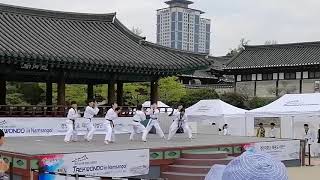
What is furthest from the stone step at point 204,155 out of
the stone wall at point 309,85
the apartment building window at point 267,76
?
the apartment building window at point 267,76

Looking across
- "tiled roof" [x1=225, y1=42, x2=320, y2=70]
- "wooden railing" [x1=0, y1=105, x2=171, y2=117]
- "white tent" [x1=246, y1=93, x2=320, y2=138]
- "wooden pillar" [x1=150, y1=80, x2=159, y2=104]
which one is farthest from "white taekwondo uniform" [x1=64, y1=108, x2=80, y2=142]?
"tiled roof" [x1=225, y1=42, x2=320, y2=70]

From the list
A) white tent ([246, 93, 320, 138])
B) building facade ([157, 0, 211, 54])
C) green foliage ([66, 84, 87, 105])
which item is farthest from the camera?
building facade ([157, 0, 211, 54])

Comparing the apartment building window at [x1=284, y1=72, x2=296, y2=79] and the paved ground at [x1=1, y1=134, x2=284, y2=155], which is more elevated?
the apartment building window at [x1=284, y1=72, x2=296, y2=79]

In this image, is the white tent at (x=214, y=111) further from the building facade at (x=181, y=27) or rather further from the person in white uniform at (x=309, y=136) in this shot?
the building facade at (x=181, y=27)

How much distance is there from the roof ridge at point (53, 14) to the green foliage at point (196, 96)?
14.7m

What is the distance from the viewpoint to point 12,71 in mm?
18672

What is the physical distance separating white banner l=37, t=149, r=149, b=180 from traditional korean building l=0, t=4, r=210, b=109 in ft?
24.0

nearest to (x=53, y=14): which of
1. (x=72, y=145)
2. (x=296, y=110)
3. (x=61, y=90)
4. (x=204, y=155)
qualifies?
(x=61, y=90)

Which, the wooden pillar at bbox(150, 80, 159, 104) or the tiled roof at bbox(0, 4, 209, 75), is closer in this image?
the tiled roof at bbox(0, 4, 209, 75)

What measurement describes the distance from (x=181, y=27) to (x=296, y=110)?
82694 mm

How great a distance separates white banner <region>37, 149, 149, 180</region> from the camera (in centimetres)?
1062

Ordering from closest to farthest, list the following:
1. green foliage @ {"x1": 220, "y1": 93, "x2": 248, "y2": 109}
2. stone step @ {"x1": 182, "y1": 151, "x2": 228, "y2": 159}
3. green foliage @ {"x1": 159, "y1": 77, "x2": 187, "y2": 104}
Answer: stone step @ {"x1": 182, "y1": 151, "x2": 228, "y2": 159} → green foliage @ {"x1": 159, "y1": 77, "x2": 187, "y2": 104} → green foliage @ {"x1": 220, "y1": 93, "x2": 248, "y2": 109}

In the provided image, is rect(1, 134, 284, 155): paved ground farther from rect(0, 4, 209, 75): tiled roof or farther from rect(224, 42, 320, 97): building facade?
rect(224, 42, 320, 97): building facade

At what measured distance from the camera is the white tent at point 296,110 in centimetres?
2067
